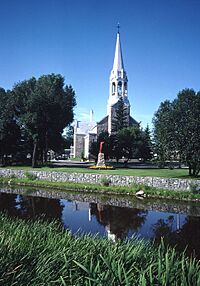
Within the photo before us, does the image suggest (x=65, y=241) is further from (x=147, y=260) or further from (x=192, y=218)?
(x=192, y=218)

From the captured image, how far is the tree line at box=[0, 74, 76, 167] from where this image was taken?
4031 cm

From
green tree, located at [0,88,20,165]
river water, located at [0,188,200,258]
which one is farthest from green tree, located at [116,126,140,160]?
river water, located at [0,188,200,258]

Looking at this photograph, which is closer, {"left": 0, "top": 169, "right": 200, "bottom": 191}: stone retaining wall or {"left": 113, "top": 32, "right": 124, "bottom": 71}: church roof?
{"left": 0, "top": 169, "right": 200, "bottom": 191}: stone retaining wall

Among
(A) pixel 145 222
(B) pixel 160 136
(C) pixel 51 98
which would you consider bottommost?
(A) pixel 145 222

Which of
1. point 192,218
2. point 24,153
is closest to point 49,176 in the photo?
point 192,218

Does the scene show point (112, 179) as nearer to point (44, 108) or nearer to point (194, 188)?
point (194, 188)

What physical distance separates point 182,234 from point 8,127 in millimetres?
35199

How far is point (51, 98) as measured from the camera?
136 ft

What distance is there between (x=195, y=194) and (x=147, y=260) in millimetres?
17471

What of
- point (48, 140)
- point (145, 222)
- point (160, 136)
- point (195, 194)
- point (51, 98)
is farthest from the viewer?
point (48, 140)

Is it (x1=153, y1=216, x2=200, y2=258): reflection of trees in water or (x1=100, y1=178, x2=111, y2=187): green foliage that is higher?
(x1=100, y1=178, x2=111, y2=187): green foliage

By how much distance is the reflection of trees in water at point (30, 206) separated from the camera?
51.0 ft

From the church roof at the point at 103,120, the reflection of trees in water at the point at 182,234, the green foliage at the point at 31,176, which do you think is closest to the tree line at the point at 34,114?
the green foliage at the point at 31,176

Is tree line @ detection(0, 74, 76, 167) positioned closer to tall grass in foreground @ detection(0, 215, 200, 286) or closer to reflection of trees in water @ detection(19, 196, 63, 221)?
reflection of trees in water @ detection(19, 196, 63, 221)
